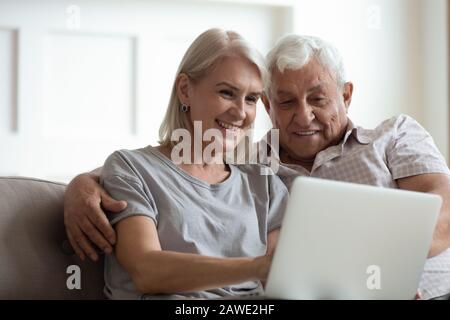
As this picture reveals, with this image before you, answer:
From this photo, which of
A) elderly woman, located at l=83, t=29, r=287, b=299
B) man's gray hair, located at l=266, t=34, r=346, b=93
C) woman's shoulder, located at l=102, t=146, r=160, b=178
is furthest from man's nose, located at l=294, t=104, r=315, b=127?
woman's shoulder, located at l=102, t=146, r=160, b=178

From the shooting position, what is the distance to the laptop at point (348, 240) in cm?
119

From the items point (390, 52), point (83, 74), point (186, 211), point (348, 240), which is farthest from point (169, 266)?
point (390, 52)

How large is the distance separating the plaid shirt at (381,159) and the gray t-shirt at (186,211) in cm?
24

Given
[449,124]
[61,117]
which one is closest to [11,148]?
[61,117]

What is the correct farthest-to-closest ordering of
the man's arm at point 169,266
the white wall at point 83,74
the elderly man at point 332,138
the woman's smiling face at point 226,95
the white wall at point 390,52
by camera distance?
the white wall at point 390,52
the white wall at point 83,74
the elderly man at point 332,138
the woman's smiling face at point 226,95
the man's arm at point 169,266

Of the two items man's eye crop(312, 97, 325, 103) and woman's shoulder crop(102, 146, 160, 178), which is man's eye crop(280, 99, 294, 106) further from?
woman's shoulder crop(102, 146, 160, 178)

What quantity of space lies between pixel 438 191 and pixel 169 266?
0.77 metres

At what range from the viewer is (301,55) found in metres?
1.97

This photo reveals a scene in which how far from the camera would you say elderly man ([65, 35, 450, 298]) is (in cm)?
187

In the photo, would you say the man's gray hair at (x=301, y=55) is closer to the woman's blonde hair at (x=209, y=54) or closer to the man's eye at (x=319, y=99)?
the man's eye at (x=319, y=99)

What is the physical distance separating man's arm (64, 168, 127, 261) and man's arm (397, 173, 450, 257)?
0.74 meters

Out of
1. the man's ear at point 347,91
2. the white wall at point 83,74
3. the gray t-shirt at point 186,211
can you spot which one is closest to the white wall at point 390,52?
the white wall at point 83,74

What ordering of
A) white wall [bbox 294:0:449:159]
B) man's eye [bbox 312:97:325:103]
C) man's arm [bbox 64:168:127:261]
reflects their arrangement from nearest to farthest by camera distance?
1. man's arm [bbox 64:168:127:261]
2. man's eye [bbox 312:97:325:103]
3. white wall [bbox 294:0:449:159]
